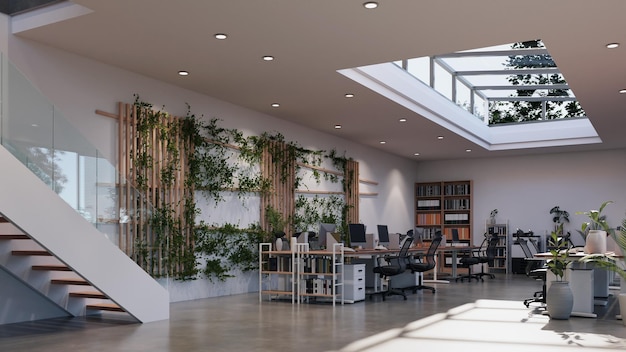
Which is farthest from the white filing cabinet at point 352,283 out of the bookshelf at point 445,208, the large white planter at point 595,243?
the bookshelf at point 445,208

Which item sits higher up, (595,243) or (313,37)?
(313,37)

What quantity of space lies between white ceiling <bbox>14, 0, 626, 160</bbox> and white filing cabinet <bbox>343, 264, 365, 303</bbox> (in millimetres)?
2978

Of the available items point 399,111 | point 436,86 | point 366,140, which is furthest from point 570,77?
point 366,140

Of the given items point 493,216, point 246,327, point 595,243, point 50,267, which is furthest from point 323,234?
point 493,216

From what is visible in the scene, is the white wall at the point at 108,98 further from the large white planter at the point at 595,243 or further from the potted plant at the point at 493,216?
the potted plant at the point at 493,216

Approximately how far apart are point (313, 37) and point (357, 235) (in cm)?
484

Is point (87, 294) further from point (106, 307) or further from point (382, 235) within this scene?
point (382, 235)

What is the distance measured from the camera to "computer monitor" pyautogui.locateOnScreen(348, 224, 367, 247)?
468 inches

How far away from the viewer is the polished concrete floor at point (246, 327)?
21.1ft

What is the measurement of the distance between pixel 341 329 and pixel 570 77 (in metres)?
5.48

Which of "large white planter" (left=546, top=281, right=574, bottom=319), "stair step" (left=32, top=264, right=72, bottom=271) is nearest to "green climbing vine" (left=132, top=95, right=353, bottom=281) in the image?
"stair step" (left=32, top=264, right=72, bottom=271)

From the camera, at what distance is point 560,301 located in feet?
27.9

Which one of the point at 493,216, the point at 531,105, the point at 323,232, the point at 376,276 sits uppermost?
the point at 531,105

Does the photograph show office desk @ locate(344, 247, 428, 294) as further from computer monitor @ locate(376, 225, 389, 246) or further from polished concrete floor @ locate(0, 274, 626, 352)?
polished concrete floor @ locate(0, 274, 626, 352)
